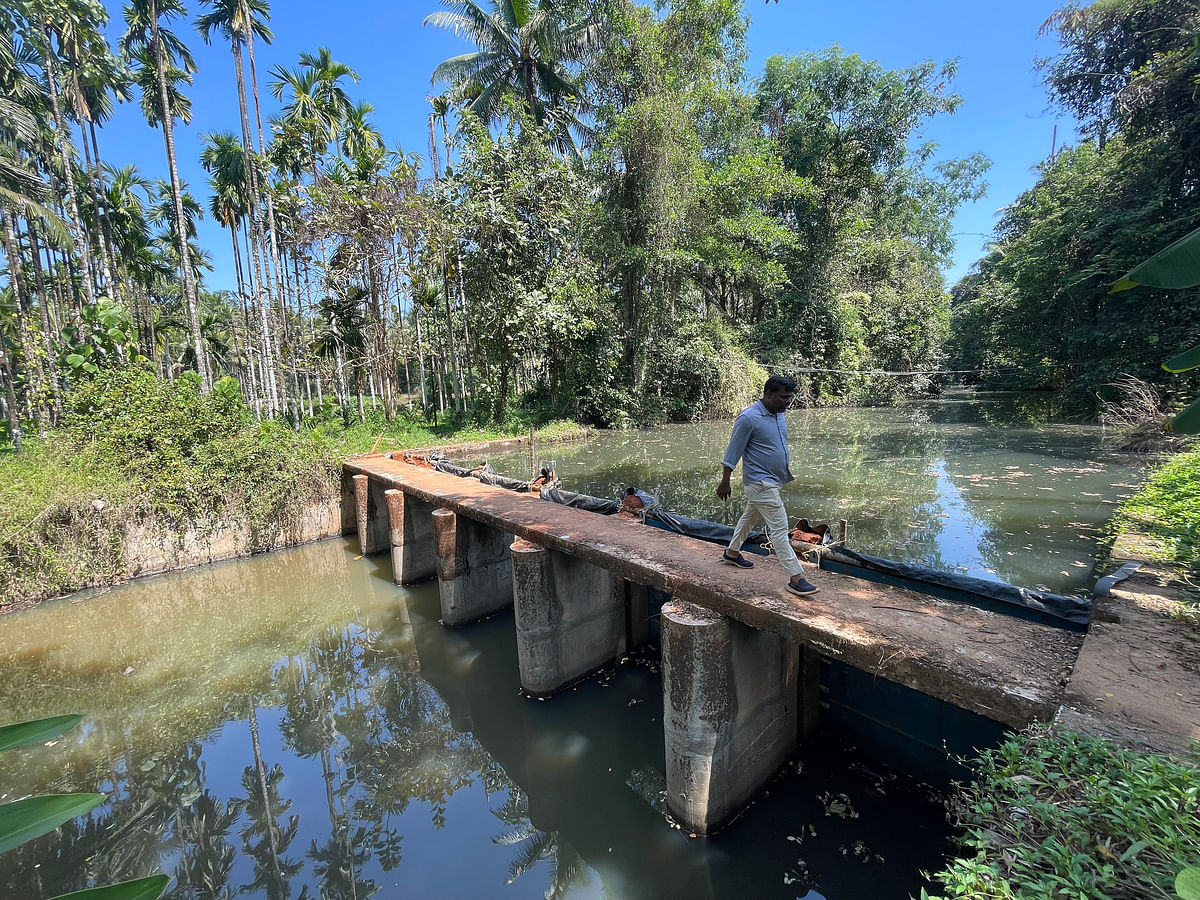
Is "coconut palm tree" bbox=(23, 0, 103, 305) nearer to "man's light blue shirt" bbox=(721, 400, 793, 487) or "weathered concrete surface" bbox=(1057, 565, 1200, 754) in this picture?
"man's light blue shirt" bbox=(721, 400, 793, 487)

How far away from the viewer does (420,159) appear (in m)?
16.9

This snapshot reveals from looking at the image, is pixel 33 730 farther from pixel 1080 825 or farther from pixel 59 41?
pixel 59 41

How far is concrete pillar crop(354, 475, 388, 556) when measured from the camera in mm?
9883

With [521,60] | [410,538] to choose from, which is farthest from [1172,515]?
[521,60]

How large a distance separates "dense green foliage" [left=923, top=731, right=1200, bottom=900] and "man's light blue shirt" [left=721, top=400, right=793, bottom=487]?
2199 millimetres

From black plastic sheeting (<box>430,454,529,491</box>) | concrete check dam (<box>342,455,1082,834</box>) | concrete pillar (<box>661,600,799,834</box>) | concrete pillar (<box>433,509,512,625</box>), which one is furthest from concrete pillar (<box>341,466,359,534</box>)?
concrete pillar (<box>661,600,799,834</box>)

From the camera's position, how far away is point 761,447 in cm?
411

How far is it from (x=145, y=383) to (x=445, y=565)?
7303mm

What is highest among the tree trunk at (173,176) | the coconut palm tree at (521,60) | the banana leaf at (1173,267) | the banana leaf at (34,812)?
the coconut palm tree at (521,60)

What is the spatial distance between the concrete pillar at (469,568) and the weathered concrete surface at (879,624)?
1.65 meters

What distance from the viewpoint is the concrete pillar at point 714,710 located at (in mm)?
3775

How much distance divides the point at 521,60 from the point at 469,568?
19.7m

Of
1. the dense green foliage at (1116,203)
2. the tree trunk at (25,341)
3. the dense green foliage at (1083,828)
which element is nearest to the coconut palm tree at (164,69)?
the tree trunk at (25,341)

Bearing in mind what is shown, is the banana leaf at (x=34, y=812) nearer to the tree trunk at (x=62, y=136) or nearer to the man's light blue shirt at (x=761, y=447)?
the man's light blue shirt at (x=761, y=447)
